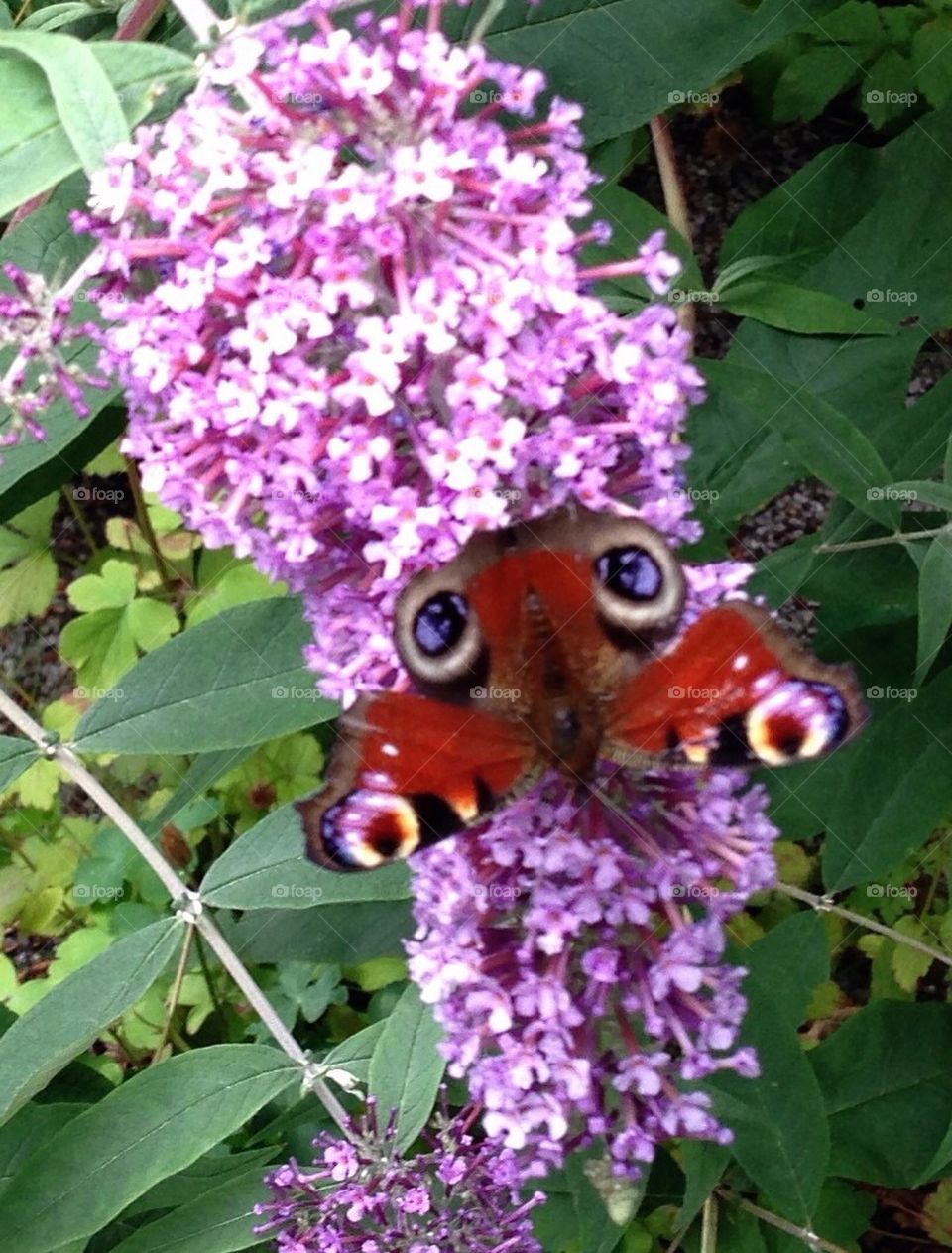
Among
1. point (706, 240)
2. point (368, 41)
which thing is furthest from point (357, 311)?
point (706, 240)

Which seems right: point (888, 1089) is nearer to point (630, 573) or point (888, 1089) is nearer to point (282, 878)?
point (282, 878)

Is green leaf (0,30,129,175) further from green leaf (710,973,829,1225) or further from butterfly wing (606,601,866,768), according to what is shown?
green leaf (710,973,829,1225)

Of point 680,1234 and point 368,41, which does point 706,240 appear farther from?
point 680,1234

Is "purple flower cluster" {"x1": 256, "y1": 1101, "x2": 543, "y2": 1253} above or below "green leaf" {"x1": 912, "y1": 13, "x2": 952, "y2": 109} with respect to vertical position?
below

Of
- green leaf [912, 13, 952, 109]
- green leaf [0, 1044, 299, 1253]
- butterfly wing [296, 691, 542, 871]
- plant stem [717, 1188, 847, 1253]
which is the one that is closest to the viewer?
butterfly wing [296, 691, 542, 871]

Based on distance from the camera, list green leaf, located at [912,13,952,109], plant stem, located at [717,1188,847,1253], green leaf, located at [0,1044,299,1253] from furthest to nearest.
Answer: green leaf, located at [912,13,952,109]
plant stem, located at [717,1188,847,1253]
green leaf, located at [0,1044,299,1253]

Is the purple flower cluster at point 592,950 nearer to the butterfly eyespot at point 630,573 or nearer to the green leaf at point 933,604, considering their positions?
the butterfly eyespot at point 630,573

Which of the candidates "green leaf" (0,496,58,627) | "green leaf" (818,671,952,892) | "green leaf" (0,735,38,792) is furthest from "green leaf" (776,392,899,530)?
"green leaf" (0,496,58,627)
